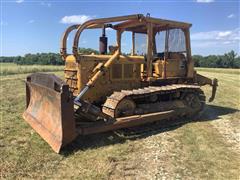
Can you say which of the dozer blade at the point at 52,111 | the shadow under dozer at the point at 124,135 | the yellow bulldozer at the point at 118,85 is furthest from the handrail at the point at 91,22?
the shadow under dozer at the point at 124,135

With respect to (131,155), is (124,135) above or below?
above

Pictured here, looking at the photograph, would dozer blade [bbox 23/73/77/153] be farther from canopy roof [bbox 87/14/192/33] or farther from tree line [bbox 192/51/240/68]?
tree line [bbox 192/51/240/68]

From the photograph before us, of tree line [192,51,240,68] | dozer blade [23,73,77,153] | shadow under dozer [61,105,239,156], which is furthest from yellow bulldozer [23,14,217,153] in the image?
tree line [192,51,240,68]

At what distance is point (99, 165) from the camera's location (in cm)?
530

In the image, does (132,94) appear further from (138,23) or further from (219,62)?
(219,62)

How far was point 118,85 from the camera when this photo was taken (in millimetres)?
7777

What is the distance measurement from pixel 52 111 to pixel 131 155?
194cm

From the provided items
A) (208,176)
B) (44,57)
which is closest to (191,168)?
(208,176)

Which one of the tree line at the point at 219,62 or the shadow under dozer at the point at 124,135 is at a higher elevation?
the tree line at the point at 219,62

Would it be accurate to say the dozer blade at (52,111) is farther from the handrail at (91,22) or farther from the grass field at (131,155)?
the handrail at (91,22)

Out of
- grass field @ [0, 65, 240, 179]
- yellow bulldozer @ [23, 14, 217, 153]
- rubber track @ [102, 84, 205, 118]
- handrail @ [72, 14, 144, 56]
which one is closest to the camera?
grass field @ [0, 65, 240, 179]

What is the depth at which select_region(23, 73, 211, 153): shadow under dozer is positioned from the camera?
5770 millimetres

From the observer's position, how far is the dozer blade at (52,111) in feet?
18.9

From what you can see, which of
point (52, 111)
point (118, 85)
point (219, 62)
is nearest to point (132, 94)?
point (118, 85)
